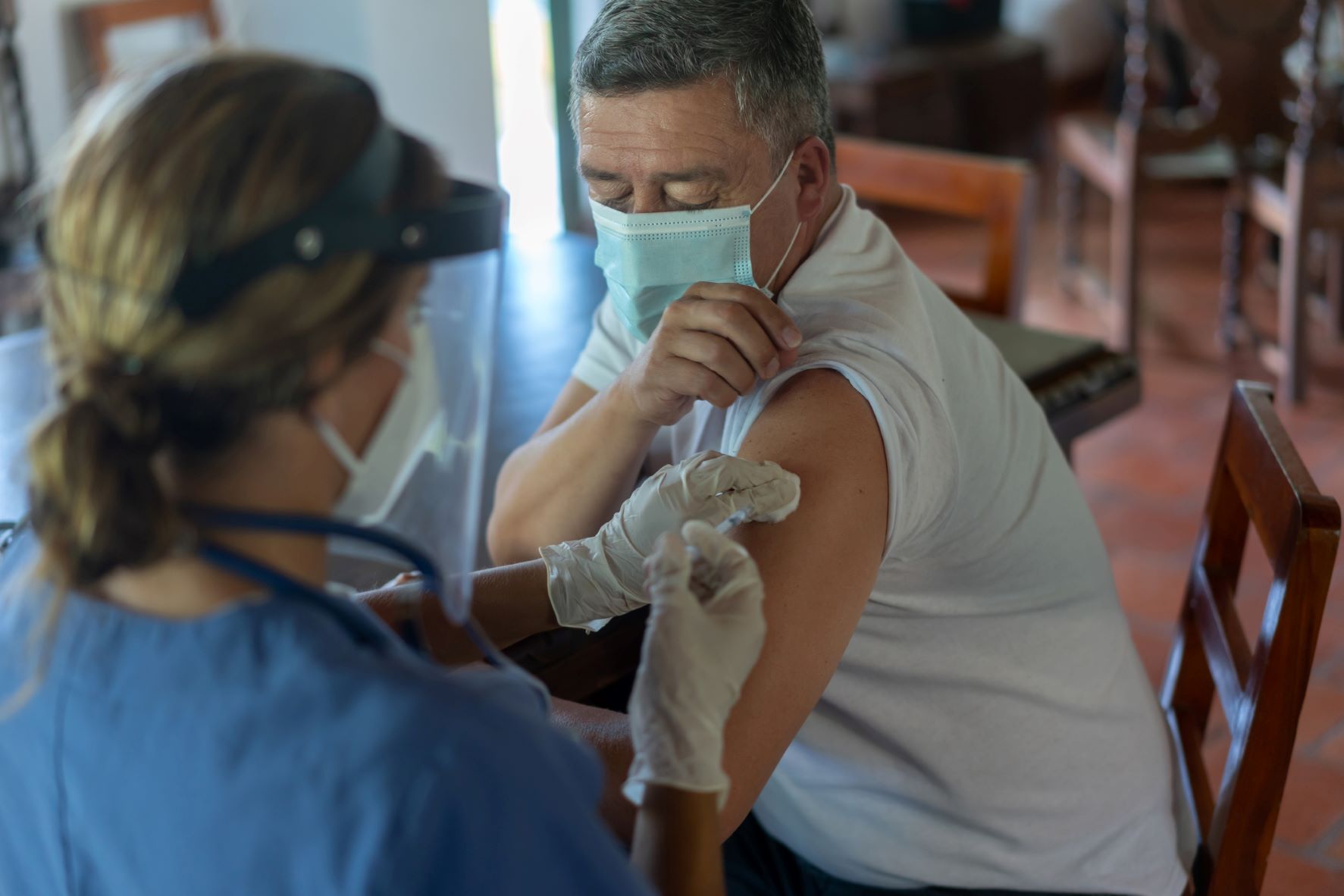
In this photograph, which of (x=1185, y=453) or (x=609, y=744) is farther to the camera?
(x=1185, y=453)

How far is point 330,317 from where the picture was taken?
0.72 m

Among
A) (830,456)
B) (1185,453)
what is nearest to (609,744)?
(830,456)

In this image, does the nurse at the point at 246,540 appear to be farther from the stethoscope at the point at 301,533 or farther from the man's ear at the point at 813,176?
the man's ear at the point at 813,176

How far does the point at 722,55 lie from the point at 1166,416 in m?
2.61

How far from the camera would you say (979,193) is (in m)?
2.29

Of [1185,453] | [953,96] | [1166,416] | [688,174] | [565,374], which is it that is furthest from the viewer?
[953,96]

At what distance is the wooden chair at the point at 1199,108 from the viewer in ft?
10.9

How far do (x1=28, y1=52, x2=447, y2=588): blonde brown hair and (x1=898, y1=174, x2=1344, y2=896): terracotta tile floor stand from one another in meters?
1.72

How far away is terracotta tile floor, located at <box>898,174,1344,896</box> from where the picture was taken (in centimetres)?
209

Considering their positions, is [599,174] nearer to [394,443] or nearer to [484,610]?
[484,610]

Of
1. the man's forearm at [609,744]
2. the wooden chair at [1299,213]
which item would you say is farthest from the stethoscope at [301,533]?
the wooden chair at [1299,213]

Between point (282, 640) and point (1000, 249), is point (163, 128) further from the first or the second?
point (1000, 249)

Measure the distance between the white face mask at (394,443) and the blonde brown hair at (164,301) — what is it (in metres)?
0.06

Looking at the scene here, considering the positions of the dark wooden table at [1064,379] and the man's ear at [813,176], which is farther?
the dark wooden table at [1064,379]
